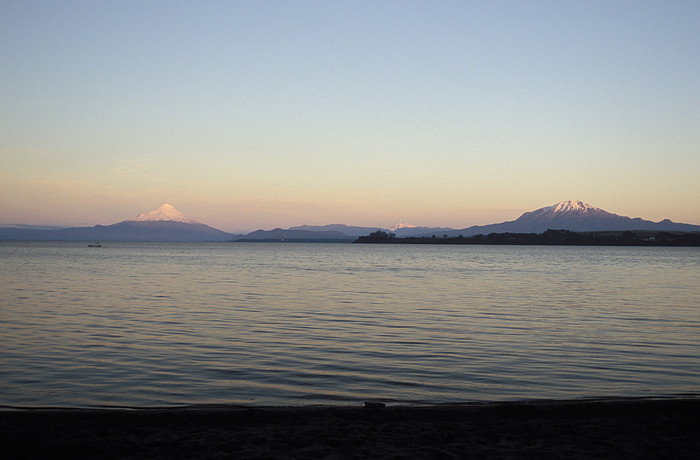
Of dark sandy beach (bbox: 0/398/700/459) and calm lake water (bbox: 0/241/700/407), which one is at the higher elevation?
dark sandy beach (bbox: 0/398/700/459)

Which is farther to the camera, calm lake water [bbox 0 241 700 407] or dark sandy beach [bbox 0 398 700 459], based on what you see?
calm lake water [bbox 0 241 700 407]

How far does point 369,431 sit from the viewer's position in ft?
30.6

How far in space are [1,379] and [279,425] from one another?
27.3 ft

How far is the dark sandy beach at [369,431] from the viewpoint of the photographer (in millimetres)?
8328

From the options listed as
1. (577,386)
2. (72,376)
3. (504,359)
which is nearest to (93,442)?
(72,376)

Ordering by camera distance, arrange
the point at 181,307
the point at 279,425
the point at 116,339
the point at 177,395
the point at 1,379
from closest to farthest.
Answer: the point at 279,425, the point at 177,395, the point at 1,379, the point at 116,339, the point at 181,307

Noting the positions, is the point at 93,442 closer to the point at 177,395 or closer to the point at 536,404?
the point at 177,395

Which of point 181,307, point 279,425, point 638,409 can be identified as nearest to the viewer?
point 279,425

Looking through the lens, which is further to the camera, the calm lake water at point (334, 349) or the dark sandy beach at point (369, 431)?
the calm lake water at point (334, 349)

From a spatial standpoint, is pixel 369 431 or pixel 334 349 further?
pixel 334 349

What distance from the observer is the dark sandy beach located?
8328 millimetres

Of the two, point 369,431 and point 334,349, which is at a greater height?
point 369,431

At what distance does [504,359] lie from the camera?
17.0 metres

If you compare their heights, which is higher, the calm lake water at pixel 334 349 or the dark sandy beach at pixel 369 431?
the dark sandy beach at pixel 369 431
